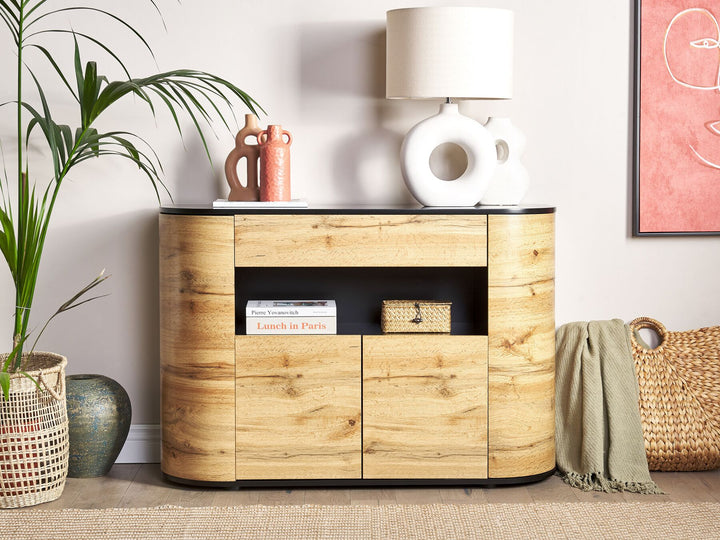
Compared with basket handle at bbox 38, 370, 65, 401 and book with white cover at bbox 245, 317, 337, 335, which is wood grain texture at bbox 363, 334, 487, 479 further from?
basket handle at bbox 38, 370, 65, 401

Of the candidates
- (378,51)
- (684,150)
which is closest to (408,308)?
(378,51)

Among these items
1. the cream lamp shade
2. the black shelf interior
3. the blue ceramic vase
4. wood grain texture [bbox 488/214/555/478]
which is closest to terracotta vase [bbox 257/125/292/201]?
the black shelf interior

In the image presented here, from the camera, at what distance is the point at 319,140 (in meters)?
3.05

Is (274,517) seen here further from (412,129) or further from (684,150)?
(684,150)

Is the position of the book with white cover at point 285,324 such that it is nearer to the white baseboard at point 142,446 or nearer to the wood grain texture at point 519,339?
the wood grain texture at point 519,339

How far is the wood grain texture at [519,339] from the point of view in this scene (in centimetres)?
269

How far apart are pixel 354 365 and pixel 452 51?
1.03 m

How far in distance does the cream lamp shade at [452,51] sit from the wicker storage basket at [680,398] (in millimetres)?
1080

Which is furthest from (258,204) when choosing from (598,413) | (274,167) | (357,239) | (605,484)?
(605,484)

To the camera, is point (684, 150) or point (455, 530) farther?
point (684, 150)

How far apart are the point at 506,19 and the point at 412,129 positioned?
455mm

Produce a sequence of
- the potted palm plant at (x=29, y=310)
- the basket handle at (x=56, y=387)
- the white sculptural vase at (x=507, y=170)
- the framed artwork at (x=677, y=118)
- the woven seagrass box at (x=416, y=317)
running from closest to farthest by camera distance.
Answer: the potted palm plant at (x=29, y=310)
the basket handle at (x=56, y=387)
the woven seagrass box at (x=416, y=317)
the white sculptural vase at (x=507, y=170)
the framed artwork at (x=677, y=118)

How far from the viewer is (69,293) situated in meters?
3.06

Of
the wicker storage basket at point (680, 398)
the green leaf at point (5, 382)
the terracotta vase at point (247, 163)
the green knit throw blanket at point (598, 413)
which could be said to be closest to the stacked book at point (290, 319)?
the terracotta vase at point (247, 163)
